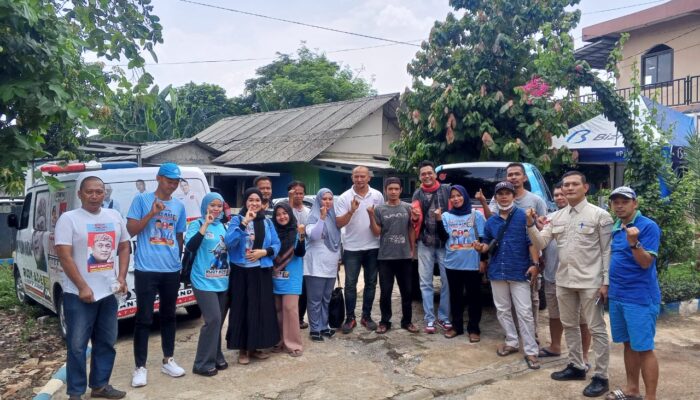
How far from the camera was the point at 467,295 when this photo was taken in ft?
19.8

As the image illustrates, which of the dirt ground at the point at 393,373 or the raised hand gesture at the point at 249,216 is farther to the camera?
the raised hand gesture at the point at 249,216

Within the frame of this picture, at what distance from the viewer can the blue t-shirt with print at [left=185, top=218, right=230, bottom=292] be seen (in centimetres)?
493

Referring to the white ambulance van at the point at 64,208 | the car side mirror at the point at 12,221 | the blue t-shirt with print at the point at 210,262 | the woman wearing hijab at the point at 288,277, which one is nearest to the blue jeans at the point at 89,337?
the blue t-shirt with print at the point at 210,262

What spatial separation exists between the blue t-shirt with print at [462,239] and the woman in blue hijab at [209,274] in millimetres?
2336

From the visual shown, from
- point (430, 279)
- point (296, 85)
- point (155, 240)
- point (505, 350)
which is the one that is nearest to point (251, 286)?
point (155, 240)

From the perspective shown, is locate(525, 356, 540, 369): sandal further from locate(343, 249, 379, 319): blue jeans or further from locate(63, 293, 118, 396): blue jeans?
locate(63, 293, 118, 396): blue jeans

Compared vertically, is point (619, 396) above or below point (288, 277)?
below

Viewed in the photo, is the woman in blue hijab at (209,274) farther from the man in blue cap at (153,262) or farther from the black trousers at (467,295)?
the black trousers at (467,295)

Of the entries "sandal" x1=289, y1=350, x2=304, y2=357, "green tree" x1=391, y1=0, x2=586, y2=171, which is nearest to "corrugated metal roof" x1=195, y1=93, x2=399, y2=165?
"green tree" x1=391, y1=0, x2=586, y2=171

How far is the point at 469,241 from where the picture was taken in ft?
19.3

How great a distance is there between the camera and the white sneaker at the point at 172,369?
16.3 ft

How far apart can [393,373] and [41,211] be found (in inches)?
192

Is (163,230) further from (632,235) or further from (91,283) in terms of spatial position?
(632,235)

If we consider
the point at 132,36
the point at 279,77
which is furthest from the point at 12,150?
the point at 279,77
